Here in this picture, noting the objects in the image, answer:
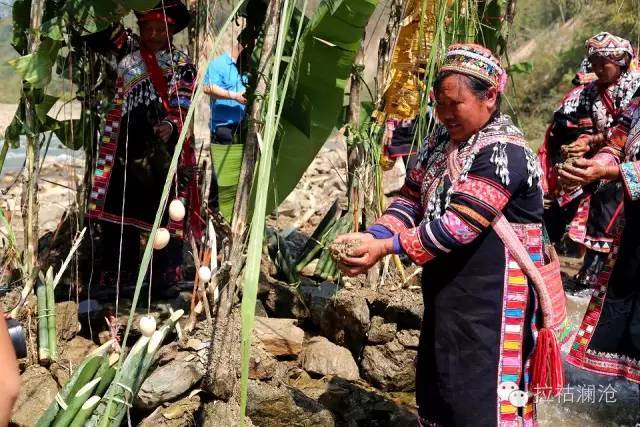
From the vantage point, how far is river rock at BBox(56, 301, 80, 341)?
3598 millimetres

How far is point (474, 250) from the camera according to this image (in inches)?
97.5

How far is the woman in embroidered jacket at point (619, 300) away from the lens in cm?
330

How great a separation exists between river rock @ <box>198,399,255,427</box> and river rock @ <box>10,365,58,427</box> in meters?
0.72

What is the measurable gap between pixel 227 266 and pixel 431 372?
888mm

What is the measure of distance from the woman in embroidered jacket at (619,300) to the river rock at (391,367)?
0.85 meters

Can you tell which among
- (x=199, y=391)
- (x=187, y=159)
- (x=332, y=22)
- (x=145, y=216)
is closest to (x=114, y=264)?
(x=145, y=216)

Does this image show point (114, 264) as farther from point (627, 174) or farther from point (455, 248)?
point (627, 174)

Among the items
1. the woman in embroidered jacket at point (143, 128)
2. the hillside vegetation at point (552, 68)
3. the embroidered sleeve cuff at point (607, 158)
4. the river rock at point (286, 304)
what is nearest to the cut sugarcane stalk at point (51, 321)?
the woman in embroidered jacket at point (143, 128)

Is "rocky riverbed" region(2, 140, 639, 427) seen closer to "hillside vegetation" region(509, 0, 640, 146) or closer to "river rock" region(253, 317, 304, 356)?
"river rock" region(253, 317, 304, 356)

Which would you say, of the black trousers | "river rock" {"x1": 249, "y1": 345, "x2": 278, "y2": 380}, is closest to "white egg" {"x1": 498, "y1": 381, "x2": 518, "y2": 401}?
Result: "river rock" {"x1": 249, "y1": 345, "x2": 278, "y2": 380}

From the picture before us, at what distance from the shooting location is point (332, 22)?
2.85 m

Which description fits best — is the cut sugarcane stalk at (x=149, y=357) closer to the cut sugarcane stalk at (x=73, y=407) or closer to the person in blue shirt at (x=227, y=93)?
the cut sugarcane stalk at (x=73, y=407)

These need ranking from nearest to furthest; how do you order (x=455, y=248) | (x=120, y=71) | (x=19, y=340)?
(x=19, y=340), (x=455, y=248), (x=120, y=71)

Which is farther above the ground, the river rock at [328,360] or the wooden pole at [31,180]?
the wooden pole at [31,180]
